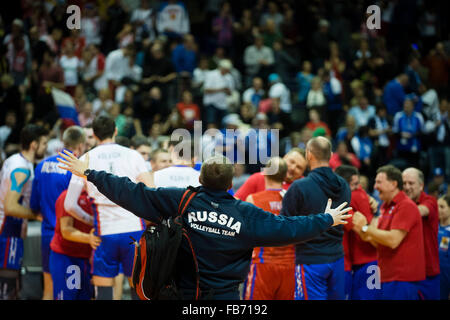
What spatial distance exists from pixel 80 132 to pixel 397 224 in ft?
10.9

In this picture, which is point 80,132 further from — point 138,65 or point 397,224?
point 138,65

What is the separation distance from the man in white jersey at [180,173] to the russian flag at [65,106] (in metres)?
6.27

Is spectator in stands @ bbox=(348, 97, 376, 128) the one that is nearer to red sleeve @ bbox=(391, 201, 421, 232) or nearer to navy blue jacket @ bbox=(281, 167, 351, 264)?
red sleeve @ bbox=(391, 201, 421, 232)

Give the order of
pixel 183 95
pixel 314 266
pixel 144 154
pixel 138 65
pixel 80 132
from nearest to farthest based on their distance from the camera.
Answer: pixel 314 266 < pixel 80 132 < pixel 144 154 < pixel 183 95 < pixel 138 65

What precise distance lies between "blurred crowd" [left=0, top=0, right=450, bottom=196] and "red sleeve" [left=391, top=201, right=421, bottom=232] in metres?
4.24

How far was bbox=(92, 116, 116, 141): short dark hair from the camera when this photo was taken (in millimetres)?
5586

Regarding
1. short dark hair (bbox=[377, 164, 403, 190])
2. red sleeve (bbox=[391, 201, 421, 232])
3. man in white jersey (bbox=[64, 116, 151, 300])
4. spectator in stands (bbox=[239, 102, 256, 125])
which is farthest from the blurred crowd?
man in white jersey (bbox=[64, 116, 151, 300])

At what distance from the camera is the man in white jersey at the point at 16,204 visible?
616 centimetres

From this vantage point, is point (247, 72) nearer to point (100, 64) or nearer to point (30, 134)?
point (100, 64)

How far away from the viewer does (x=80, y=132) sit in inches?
241

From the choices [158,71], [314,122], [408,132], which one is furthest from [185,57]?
[408,132]

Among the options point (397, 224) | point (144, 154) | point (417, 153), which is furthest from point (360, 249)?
point (417, 153)

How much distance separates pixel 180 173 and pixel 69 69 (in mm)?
8433
